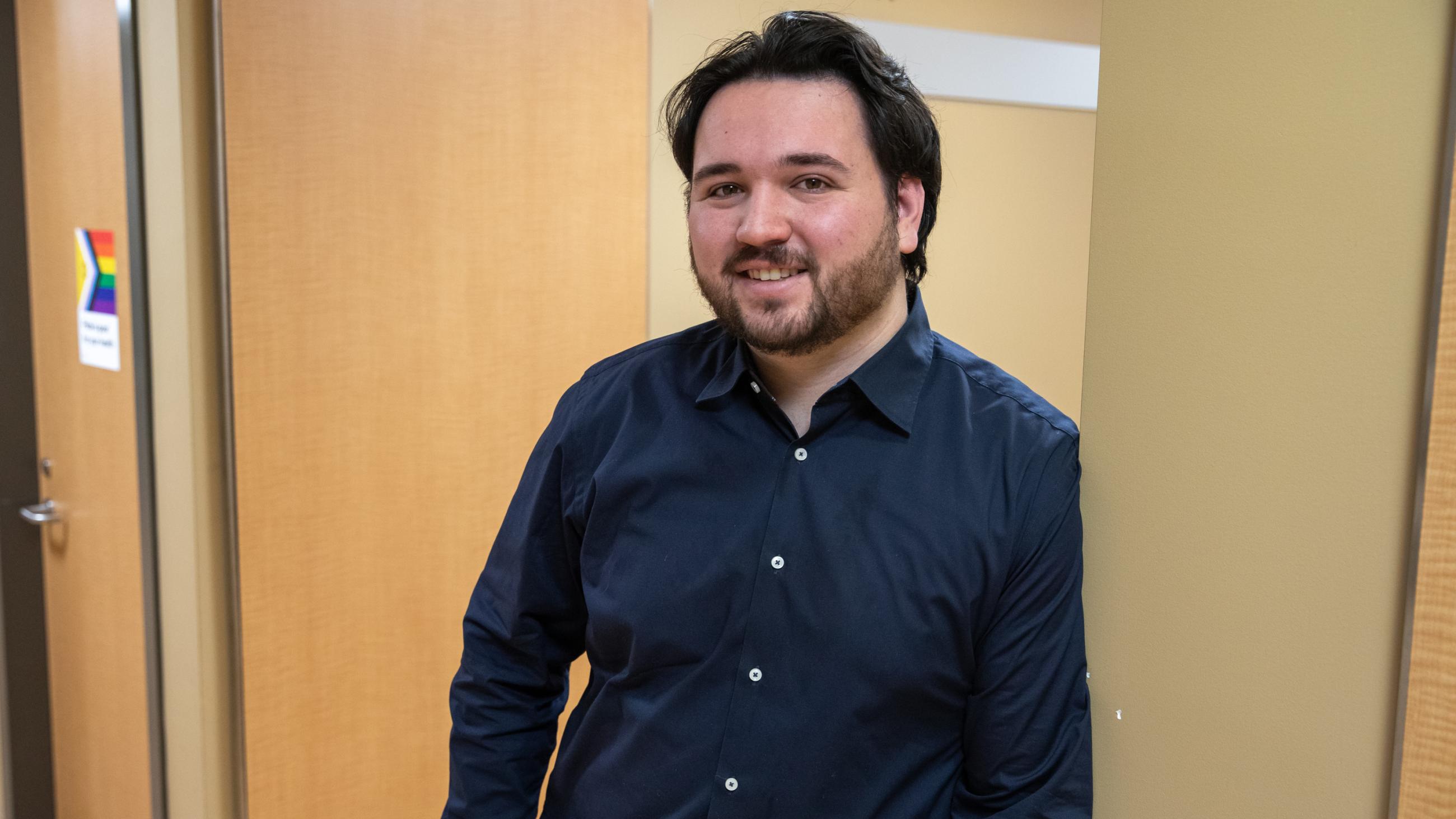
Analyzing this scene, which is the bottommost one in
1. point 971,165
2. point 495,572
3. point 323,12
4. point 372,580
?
point 372,580

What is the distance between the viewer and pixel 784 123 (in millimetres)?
1137

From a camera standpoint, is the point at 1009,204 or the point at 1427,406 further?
the point at 1009,204

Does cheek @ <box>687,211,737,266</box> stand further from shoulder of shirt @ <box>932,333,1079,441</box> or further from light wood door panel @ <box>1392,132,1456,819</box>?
light wood door panel @ <box>1392,132,1456,819</box>

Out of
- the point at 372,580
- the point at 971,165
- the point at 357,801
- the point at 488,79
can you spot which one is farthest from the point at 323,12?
the point at 357,801

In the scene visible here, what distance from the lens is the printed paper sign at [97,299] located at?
2131mm

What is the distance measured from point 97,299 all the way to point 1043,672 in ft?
6.68

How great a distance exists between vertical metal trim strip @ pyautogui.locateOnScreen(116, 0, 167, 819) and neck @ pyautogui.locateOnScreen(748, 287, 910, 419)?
1430 millimetres

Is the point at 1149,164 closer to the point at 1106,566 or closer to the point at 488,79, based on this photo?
the point at 1106,566

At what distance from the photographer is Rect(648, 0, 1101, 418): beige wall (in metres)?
1.45

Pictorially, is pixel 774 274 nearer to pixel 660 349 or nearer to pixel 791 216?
pixel 791 216

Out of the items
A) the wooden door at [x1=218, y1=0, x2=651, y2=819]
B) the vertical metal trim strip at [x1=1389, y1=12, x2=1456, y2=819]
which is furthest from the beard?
the wooden door at [x1=218, y1=0, x2=651, y2=819]

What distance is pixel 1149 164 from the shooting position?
897 millimetres

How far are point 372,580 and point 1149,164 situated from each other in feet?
5.84

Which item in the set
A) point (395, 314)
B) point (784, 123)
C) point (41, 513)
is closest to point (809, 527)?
point (784, 123)
